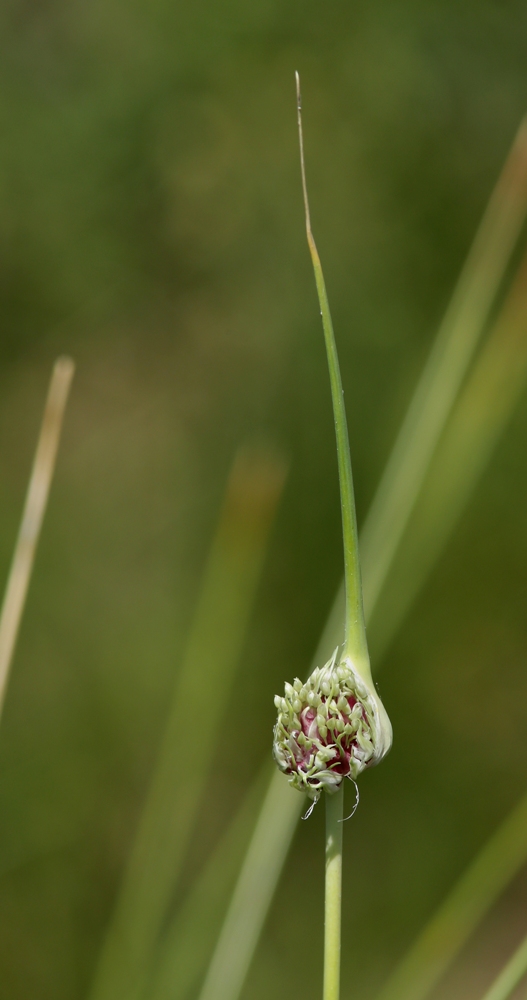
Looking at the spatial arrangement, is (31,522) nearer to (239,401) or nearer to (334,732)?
(334,732)

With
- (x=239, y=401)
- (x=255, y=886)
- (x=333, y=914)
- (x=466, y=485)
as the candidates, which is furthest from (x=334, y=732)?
(x=239, y=401)

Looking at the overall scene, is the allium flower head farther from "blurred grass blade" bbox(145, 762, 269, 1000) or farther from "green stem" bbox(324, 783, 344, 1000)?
"blurred grass blade" bbox(145, 762, 269, 1000)

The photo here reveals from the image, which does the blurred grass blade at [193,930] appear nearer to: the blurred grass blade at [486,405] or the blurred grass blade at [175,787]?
the blurred grass blade at [175,787]

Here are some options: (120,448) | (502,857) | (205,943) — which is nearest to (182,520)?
(120,448)

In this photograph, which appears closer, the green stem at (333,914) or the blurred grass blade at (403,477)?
the green stem at (333,914)

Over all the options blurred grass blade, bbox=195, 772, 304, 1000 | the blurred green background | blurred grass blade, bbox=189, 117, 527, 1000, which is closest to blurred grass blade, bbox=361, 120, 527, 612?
blurred grass blade, bbox=189, 117, 527, 1000

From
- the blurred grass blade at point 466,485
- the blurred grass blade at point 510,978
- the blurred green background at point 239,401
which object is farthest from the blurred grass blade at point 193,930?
the blurred green background at point 239,401
